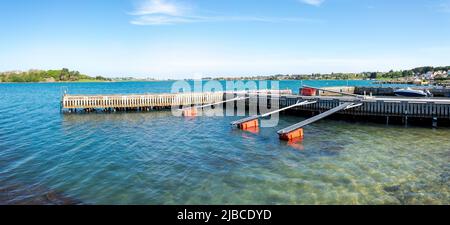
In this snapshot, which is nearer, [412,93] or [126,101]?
[412,93]

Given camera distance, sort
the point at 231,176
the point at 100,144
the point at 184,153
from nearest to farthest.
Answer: the point at 231,176 < the point at 184,153 < the point at 100,144

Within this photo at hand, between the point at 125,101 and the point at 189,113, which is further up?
the point at 125,101

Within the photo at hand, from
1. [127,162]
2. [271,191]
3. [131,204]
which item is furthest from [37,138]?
[271,191]

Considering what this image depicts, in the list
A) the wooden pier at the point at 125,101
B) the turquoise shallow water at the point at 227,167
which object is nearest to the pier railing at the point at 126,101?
the wooden pier at the point at 125,101

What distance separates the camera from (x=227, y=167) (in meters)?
18.6

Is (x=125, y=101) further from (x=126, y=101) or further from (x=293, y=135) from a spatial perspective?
(x=293, y=135)

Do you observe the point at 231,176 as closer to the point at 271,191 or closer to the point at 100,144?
the point at 271,191

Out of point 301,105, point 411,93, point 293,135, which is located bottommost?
point 293,135

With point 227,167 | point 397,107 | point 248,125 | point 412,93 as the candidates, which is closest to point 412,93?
point 412,93

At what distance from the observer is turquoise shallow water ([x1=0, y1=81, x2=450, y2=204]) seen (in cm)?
1427

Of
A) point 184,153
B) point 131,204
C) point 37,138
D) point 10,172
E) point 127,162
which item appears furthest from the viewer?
point 37,138

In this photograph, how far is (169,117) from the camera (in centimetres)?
4359

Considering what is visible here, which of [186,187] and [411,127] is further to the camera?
[411,127]
